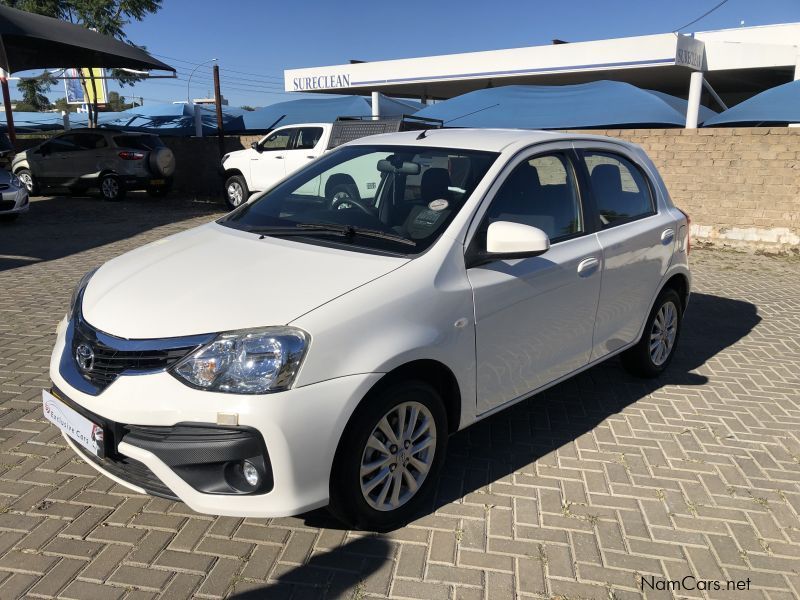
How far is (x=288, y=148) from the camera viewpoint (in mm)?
13750

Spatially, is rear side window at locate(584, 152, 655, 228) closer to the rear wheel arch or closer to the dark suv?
the rear wheel arch

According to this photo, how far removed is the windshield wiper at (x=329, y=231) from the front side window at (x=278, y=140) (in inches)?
430

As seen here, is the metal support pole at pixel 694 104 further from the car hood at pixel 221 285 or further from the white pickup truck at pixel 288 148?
the car hood at pixel 221 285

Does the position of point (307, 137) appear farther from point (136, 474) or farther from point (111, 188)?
point (136, 474)

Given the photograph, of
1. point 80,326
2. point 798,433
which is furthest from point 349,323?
point 798,433

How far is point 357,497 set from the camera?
2670mm

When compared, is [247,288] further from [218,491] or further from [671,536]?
[671,536]

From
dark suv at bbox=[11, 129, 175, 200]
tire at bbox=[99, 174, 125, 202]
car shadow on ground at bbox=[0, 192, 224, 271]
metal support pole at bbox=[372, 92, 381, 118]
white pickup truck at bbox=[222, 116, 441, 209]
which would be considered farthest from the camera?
metal support pole at bbox=[372, 92, 381, 118]

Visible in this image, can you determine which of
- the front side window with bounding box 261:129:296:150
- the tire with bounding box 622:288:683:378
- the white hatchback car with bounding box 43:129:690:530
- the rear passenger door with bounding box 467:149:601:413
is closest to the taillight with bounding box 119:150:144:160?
the front side window with bounding box 261:129:296:150

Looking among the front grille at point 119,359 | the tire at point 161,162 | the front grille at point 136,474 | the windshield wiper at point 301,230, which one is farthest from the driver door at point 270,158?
the front grille at point 136,474

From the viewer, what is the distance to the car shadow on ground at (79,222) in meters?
9.58

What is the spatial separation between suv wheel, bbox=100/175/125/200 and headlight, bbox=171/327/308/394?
49.0 ft

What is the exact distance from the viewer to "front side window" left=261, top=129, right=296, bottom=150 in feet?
45.3

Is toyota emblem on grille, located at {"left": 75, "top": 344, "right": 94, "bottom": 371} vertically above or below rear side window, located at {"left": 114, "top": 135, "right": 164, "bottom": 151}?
below
